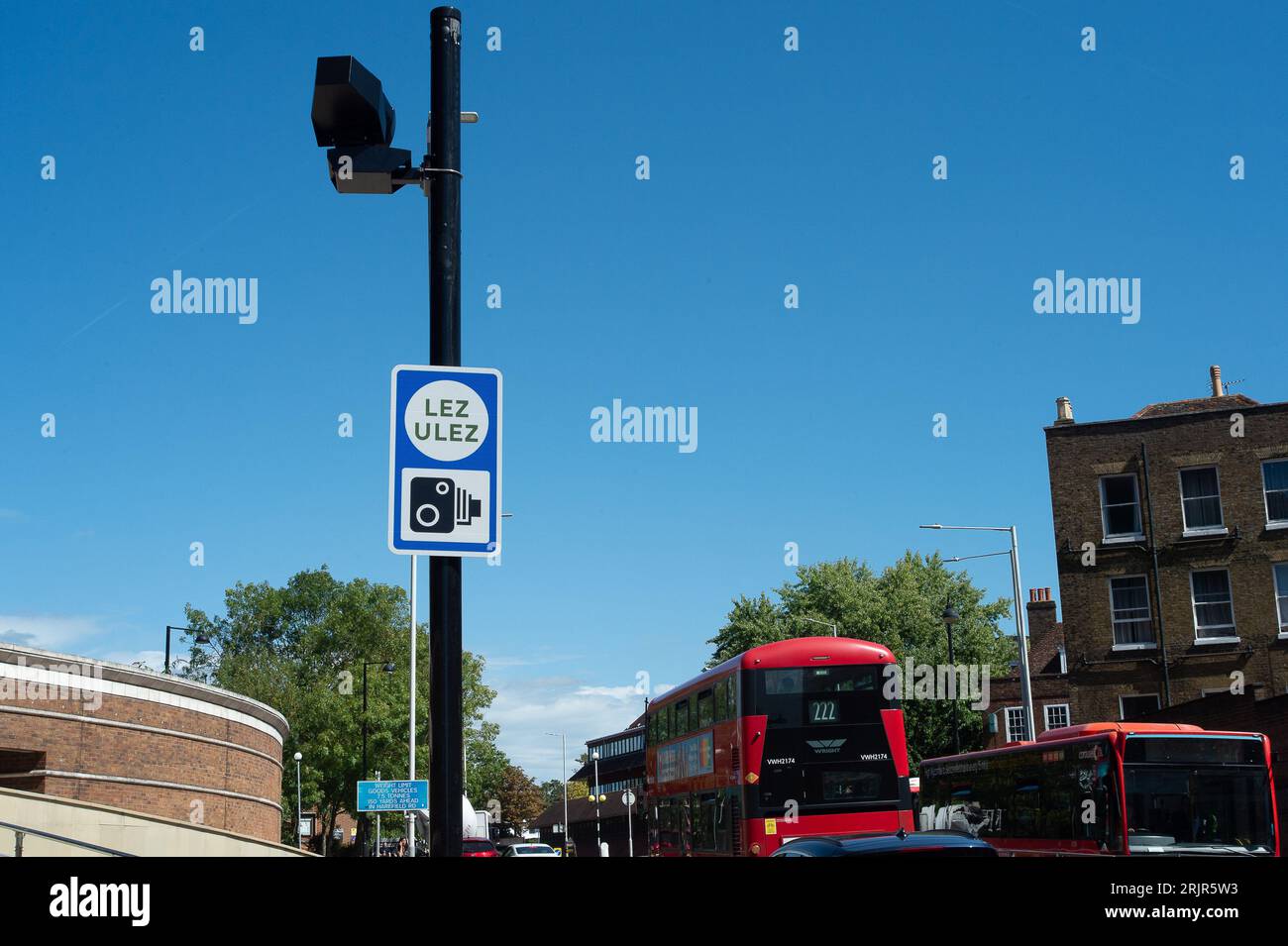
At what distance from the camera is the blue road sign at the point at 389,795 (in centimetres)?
3850

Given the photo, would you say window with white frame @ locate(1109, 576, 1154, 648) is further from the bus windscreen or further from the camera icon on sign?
the camera icon on sign

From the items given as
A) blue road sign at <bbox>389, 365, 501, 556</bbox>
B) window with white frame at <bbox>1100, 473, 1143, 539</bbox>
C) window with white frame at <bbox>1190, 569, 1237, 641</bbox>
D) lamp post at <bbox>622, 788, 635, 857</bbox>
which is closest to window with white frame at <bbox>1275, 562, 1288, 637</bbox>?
window with white frame at <bbox>1190, 569, 1237, 641</bbox>

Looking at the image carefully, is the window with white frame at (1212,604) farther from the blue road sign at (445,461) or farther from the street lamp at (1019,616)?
the blue road sign at (445,461)

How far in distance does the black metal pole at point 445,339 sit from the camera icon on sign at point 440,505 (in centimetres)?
17

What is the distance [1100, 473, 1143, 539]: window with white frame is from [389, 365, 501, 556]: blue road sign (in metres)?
44.1

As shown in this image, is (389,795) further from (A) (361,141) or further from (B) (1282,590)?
(A) (361,141)

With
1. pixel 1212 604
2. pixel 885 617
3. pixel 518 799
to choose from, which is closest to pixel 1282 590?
pixel 1212 604

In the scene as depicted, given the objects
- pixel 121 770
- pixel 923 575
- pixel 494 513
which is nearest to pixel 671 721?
pixel 121 770

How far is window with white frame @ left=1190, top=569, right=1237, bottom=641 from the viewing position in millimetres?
44500

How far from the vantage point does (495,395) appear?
576 centimetres

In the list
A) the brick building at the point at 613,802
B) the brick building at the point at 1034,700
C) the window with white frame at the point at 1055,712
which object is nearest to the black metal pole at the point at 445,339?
the brick building at the point at 1034,700
